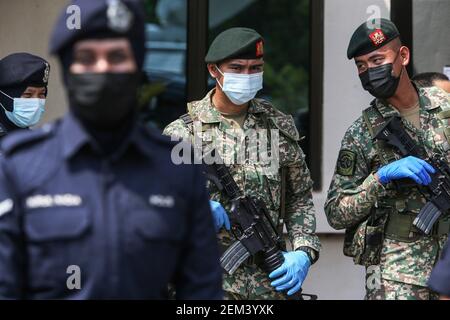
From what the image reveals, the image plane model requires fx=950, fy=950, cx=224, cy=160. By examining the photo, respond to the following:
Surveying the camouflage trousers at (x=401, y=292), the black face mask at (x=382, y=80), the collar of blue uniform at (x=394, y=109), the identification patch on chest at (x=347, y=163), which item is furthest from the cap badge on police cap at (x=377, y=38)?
the camouflage trousers at (x=401, y=292)

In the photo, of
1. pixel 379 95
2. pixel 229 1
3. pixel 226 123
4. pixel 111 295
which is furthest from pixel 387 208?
pixel 111 295

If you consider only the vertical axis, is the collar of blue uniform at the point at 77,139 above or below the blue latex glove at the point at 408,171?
above

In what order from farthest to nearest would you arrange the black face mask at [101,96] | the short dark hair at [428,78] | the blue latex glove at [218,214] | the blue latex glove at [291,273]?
the short dark hair at [428,78] < the blue latex glove at [291,273] < the blue latex glove at [218,214] < the black face mask at [101,96]

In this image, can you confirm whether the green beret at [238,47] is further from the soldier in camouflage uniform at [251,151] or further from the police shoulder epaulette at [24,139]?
the police shoulder epaulette at [24,139]

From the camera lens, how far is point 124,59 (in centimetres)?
234

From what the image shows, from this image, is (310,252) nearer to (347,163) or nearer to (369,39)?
(347,163)

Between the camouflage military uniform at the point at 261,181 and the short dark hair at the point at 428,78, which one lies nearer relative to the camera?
the camouflage military uniform at the point at 261,181

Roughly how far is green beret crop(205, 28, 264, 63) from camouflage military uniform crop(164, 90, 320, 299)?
0.80ft

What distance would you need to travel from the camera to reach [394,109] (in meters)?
4.84

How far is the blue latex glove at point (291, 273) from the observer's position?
452cm

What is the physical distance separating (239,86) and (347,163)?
2.35 feet

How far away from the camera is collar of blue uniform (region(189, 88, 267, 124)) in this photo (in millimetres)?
4641

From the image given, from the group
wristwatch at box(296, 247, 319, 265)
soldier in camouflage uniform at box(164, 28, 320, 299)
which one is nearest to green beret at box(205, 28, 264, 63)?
soldier in camouflage uniform at box(164, 28, 320, 299)

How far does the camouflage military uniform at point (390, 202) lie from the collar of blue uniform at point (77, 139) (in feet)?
8.01
